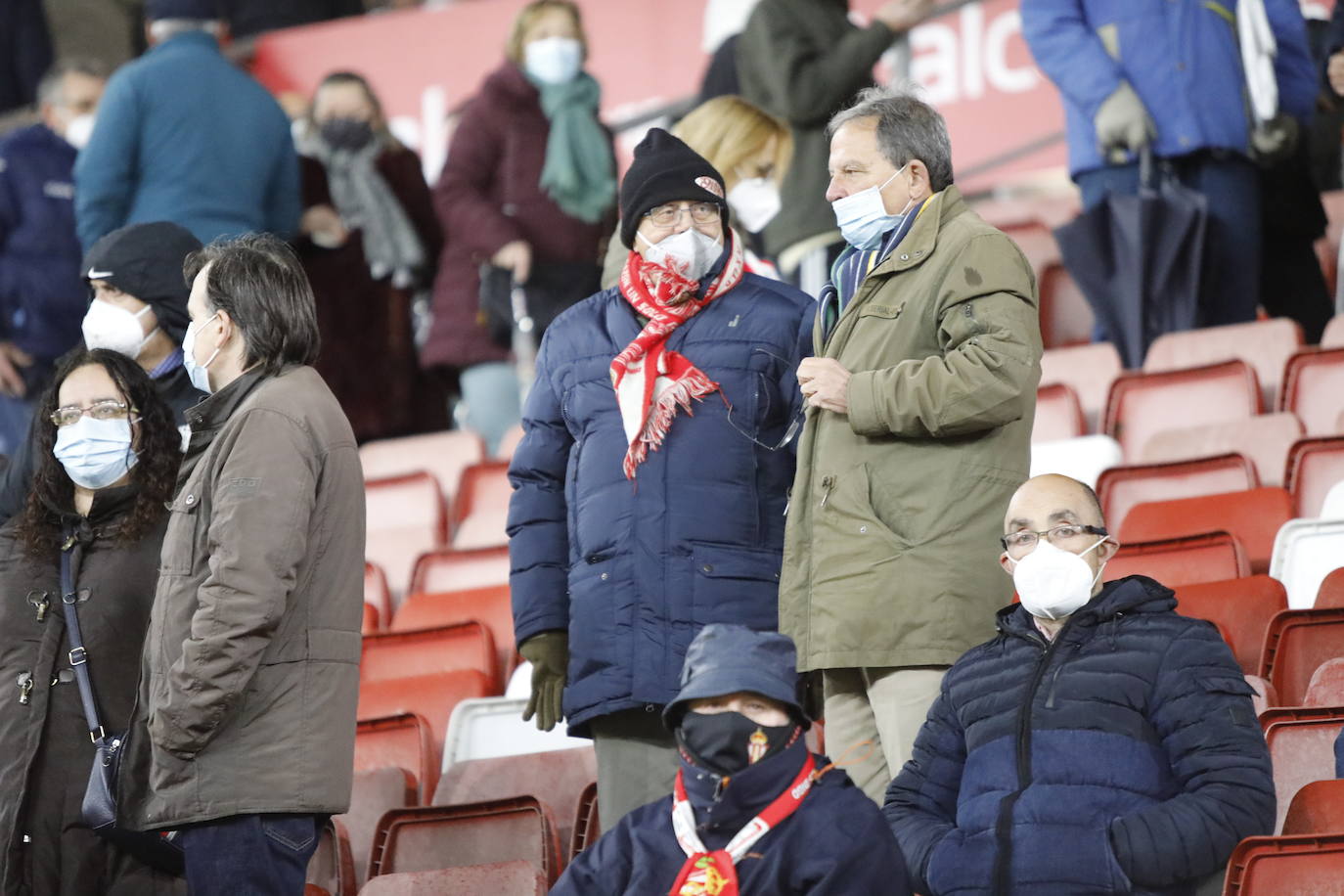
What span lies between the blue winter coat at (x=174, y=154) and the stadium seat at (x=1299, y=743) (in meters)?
3.98

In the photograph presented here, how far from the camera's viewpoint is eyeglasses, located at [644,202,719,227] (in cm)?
434

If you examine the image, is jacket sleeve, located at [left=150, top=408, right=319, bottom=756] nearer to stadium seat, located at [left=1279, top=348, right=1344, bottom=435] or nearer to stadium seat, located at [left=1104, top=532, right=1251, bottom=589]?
stadium seat, located at [left=1104, top=532, right=1251, bottom=589]

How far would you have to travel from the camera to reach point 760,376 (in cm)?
425

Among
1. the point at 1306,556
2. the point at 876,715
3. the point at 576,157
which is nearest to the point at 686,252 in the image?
the point at 876,715

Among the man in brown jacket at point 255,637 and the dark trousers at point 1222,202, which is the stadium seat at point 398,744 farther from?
the dark trousers at point 1222,202

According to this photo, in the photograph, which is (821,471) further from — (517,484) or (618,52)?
(618,52)

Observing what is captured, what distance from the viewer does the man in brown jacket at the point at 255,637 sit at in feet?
12.1

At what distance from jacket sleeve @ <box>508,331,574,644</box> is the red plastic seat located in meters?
2.07

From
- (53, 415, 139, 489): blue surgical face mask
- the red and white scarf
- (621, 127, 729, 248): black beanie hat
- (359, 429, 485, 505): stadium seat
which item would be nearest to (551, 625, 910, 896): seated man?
the red and white scarf

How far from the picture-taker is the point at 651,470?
4176 millimetres

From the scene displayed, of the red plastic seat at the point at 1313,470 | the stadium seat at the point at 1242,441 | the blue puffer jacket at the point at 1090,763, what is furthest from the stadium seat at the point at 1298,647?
the stadium seat at the point at 1242,441

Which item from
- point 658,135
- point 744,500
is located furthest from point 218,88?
point 744,500

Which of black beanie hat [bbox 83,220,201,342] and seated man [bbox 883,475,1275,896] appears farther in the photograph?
black beanie hat [bbox 83,220,201,342]

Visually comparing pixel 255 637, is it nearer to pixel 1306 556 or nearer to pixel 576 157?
pixel 1306 556
